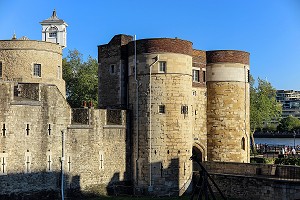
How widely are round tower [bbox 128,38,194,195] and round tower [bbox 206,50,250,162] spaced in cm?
544

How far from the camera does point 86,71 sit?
183 ft

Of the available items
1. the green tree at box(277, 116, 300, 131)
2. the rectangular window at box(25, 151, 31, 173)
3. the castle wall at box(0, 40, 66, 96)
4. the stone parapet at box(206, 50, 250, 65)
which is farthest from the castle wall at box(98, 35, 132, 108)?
the green tree at box(277, 116, 300, 131)

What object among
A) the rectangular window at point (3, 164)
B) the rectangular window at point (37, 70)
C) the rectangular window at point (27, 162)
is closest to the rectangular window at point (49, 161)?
the rectangular window at point (27, 162)

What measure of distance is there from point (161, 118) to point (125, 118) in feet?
7.73

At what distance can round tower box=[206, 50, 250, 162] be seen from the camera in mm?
35500

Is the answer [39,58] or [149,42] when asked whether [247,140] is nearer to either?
[149,42]

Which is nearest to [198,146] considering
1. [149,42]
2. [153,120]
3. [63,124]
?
[153,120]

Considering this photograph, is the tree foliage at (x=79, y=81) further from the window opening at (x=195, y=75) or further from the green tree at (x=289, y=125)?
the green tree at (x=289, y=125)

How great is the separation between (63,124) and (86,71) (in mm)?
28988

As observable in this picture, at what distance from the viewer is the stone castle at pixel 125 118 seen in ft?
84.3

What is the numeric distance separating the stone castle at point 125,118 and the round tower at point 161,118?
59 mm

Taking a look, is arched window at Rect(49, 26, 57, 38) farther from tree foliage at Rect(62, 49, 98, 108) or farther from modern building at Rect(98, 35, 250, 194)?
A: modern building at Rect(98, 35, 250, 194)

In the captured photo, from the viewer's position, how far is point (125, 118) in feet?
100

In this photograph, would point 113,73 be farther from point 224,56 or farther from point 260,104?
point 260,104
